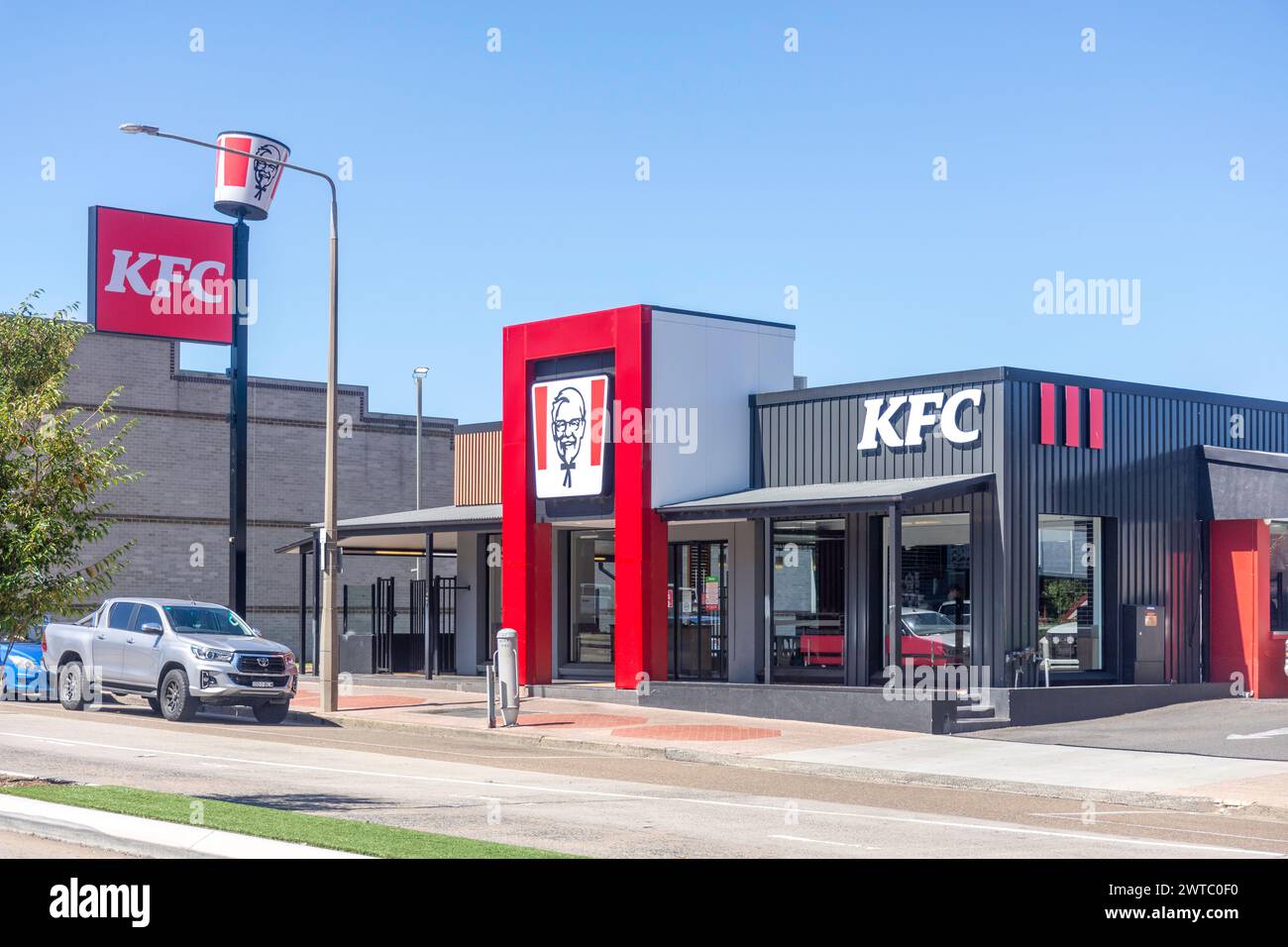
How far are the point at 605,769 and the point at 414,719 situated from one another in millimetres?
6309

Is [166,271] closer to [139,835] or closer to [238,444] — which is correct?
[238,444]

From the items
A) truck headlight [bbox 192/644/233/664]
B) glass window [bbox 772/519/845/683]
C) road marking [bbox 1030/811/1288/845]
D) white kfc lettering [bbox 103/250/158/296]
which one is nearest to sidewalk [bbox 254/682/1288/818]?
road marking [bbox 1030/811/1288/845]

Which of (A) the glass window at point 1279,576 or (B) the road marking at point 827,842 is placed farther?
(A) the glass window at point 1279,576

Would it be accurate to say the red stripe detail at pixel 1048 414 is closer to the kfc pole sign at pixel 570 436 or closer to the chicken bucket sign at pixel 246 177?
the kfc pole sign at pixel 570 436

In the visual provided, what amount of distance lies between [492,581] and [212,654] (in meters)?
9.90

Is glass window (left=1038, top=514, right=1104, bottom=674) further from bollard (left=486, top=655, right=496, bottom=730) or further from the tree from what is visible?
the tree

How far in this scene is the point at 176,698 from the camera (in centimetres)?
2280

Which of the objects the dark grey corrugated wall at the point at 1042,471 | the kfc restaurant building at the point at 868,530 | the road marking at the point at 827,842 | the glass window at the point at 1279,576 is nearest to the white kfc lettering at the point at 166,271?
the kfc restaurant building at the point at 868,530

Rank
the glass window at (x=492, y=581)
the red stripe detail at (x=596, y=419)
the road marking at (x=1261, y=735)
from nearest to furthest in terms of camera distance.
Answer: the road marking at (x=1261, y=735), the red stripe detail at (x=596, y=419), the glass window at (x=492, y=581)

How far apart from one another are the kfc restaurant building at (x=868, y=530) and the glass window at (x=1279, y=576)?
36 millimetres

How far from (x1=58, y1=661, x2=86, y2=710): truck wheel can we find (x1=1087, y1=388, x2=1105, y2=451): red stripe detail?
15.9m

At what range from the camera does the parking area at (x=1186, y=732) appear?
19.6 metres
